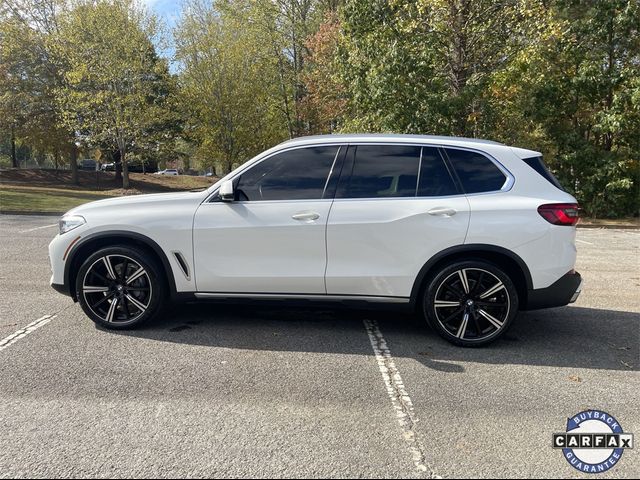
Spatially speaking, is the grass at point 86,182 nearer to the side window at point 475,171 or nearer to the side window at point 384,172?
the side window at point 384,172

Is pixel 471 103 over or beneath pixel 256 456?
over

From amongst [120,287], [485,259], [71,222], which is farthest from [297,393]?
[71,222]

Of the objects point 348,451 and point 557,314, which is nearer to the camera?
point 348,451

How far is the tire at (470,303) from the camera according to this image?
4.14m

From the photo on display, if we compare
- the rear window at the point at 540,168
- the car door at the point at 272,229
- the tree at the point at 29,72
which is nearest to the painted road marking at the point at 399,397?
the car door at the point at 272,229

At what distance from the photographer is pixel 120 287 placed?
450cm

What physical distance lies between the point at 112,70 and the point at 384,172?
2213cm

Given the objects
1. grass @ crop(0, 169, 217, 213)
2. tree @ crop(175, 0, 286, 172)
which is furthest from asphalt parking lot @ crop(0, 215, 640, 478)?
tree @ crop(175, 0, 286, 172)

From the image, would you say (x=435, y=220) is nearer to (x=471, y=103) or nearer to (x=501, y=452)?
(x=501, y=452)

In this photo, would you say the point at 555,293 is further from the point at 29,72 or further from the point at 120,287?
the point at 29,72

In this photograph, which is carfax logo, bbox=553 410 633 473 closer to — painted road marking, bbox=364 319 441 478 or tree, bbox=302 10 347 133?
painted road marking, bbox=364 319 441 478

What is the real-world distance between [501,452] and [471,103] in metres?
14.2

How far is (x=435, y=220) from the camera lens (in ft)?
13.5

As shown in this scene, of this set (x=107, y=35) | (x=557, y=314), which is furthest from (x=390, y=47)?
(x=107, y=35)
